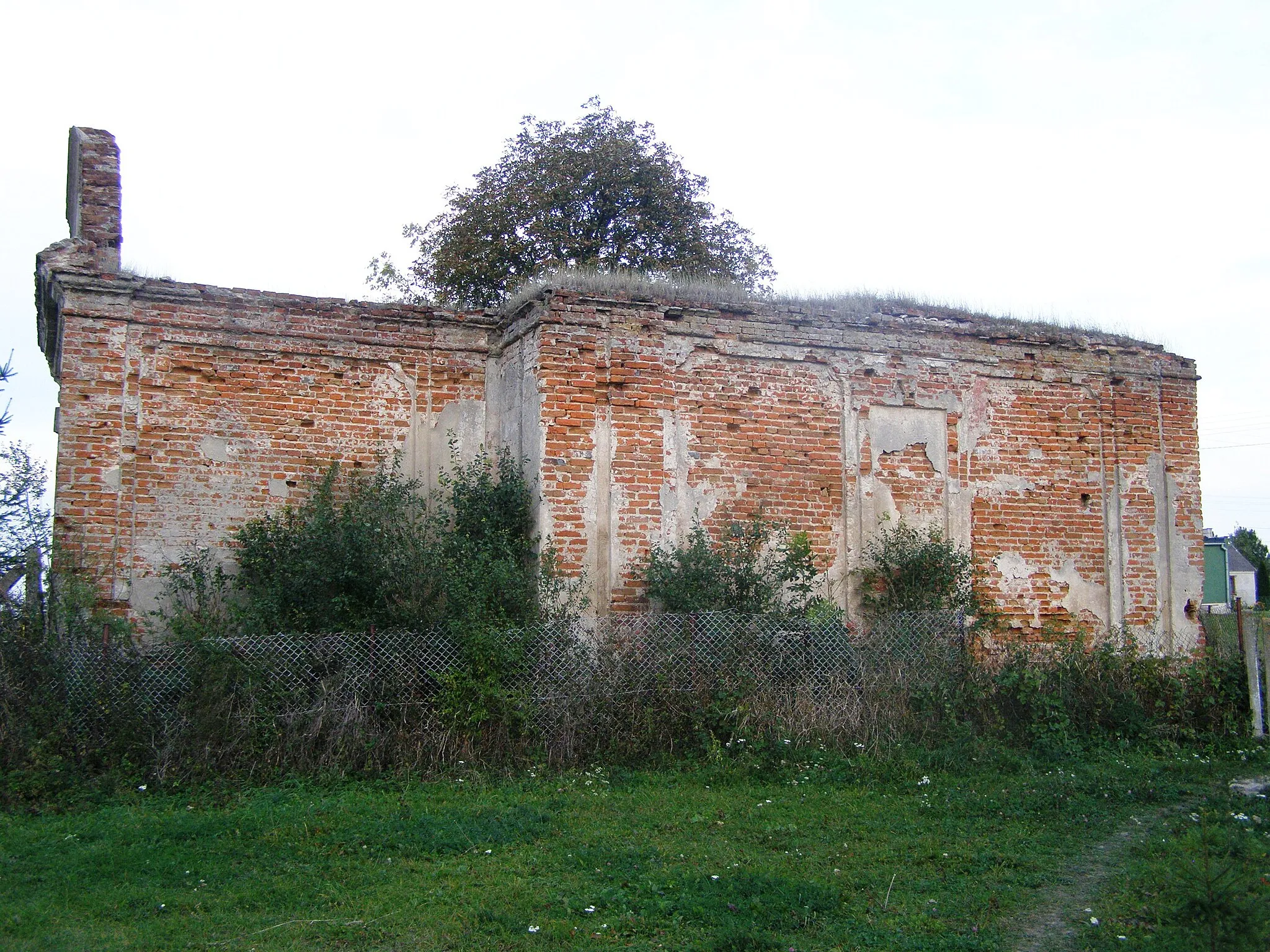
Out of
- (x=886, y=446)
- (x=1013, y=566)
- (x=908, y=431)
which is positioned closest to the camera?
(x=886, y=446)

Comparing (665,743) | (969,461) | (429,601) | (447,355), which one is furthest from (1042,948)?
(447,355)

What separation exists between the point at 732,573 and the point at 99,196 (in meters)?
7.72

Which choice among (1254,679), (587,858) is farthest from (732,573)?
(1254,679)

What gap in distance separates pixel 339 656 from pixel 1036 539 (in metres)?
8.35

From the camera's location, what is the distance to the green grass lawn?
5520 millimetres

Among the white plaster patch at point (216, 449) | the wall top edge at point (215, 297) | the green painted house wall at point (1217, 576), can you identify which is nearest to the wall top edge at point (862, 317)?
the wall top edge at point (215, 297)

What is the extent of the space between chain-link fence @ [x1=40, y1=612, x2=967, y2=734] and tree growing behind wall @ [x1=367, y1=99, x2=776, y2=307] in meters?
11.9

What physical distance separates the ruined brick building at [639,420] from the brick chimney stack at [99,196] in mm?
27

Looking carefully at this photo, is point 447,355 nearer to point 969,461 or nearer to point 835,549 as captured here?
point 835,549

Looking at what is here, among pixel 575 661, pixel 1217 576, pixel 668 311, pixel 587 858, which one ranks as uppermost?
pixel 668 311

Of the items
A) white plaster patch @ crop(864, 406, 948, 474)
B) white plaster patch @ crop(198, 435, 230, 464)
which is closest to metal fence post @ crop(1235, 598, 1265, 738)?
white plaster patch @ crop(864, 406, 948, 474)

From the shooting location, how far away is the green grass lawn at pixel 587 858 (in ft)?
18.1

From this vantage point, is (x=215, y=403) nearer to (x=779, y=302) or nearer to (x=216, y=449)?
(x=216, y=449)

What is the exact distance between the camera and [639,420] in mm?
11289
